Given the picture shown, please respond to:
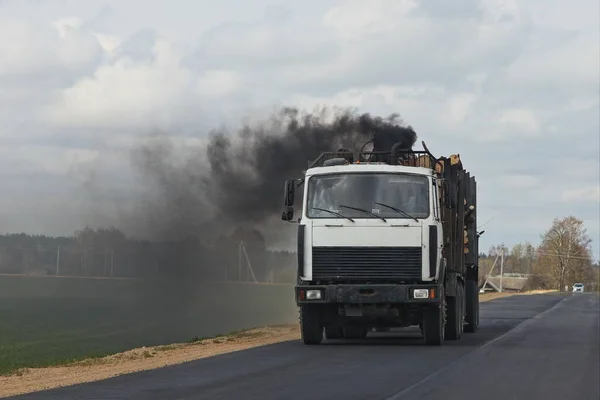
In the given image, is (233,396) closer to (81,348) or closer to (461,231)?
(461,231)

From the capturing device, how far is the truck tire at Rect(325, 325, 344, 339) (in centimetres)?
2341

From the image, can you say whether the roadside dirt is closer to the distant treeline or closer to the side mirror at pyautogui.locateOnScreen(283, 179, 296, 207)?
the side mirror at pyautogui.locateOnScreen(283, 179, 296, 207)

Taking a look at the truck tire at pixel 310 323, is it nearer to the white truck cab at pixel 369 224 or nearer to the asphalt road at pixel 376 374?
the asphalt road at pixel 376 374

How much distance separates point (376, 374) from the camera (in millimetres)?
15391

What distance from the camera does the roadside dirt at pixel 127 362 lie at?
14.6 m

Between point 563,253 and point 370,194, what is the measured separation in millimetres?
145181

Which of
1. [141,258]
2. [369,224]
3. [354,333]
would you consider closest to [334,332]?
[354,333]

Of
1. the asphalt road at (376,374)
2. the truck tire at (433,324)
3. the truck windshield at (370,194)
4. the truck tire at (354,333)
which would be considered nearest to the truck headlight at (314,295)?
the asphalt road at (376,374)

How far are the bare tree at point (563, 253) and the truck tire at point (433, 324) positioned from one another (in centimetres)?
13918

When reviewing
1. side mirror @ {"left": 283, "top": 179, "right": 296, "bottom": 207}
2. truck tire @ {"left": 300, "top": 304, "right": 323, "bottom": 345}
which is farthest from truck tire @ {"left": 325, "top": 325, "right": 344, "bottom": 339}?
side mirror @ {"left": 283, "top": 179, "right": 296, "bottom": 207}

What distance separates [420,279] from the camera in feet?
66.9

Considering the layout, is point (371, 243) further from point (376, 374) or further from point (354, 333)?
point (376, 374)

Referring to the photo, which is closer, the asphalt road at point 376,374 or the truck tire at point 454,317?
the asphalt road at point 376,374

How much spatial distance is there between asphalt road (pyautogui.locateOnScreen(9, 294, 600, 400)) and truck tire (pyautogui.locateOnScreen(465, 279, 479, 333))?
357 centimetres
